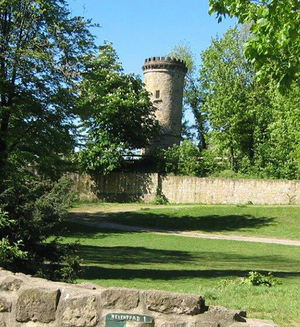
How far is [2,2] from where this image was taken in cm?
2002

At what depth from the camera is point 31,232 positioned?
9641 mm

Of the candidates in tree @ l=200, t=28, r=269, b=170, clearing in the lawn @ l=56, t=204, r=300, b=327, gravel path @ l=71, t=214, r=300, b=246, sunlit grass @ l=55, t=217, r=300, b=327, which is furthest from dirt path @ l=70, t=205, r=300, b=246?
tree @ l=200, t=28, r=269, b=170

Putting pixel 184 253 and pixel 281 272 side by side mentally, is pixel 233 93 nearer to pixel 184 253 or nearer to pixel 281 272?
pixel 184 253

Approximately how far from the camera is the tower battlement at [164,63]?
5159 cm

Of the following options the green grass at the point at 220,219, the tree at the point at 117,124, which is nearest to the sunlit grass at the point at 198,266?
the green grass at the point at 220,219

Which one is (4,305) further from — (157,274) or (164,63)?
(164,63)

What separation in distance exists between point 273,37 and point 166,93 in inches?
1654

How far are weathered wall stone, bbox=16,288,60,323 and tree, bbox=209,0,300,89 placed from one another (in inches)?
246

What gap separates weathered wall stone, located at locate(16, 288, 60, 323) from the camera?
5.12m

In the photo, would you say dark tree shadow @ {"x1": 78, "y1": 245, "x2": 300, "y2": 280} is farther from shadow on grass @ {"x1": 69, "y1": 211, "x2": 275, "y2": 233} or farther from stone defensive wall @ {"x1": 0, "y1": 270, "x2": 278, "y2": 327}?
shadow on grass @ {"x1": 69, "y1": 211, "x2": 275, "y2": 233}

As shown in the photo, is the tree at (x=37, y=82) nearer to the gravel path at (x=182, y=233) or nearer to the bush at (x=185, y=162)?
the gravel path at (x=182, y=233)

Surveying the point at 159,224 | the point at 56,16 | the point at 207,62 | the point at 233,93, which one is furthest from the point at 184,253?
the point at 207,62

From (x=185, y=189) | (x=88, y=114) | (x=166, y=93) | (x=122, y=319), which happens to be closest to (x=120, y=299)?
(x=122, y=319)

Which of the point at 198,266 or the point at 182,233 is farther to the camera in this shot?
the point at 182,233
